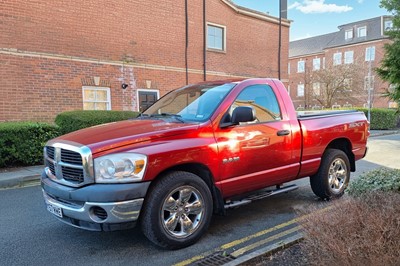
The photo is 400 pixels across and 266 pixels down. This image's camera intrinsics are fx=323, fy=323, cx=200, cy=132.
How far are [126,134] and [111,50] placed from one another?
9868mm

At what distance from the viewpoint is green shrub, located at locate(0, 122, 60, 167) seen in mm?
7914

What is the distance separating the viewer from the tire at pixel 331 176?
17.1 ft

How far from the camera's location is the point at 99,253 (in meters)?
3.55

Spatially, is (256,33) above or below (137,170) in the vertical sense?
above

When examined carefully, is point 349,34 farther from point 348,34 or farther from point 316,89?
point 316,89

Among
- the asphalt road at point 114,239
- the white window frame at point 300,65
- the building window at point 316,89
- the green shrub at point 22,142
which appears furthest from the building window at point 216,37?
the white window frame at point 300,65

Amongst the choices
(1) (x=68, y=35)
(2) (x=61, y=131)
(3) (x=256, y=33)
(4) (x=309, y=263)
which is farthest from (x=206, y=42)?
(4) (x=309, y=263)

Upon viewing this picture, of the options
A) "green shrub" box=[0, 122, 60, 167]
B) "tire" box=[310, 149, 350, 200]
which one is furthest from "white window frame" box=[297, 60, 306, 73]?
"tire" box=[310, 149, 350, 200]

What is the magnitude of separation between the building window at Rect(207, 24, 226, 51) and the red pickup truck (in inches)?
448

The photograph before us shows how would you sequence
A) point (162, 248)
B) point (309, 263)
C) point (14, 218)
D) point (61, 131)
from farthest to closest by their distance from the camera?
point (61, 131) < point (14, 218) < point (162, 248) < point (309, 263)

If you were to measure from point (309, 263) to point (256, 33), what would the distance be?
16.3 metres

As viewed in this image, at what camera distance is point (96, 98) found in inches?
484

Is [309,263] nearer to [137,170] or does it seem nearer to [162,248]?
[162,248]

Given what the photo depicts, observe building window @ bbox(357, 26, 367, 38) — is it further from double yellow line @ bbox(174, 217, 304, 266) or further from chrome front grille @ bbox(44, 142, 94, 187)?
chrome front grille @ bbox(44, 142, 94, 187)
